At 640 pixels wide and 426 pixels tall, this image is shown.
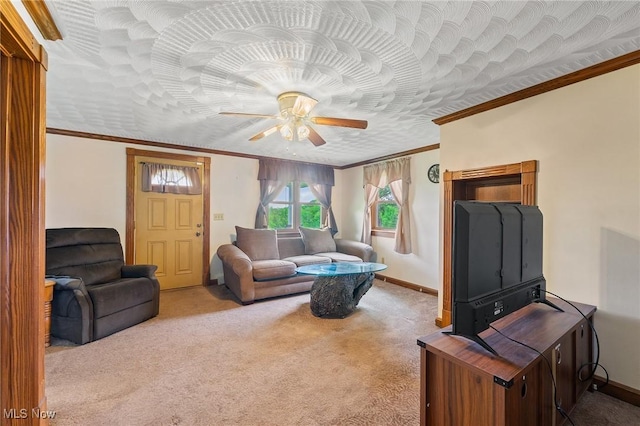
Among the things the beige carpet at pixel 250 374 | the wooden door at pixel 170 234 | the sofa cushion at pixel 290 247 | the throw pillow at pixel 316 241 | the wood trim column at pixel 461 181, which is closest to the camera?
the beige carpet at pixel 250 374

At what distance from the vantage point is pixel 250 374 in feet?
6.97

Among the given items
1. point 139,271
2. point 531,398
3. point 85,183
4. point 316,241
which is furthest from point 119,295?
point 531,398

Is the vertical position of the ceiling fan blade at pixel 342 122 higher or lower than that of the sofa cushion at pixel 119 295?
higher

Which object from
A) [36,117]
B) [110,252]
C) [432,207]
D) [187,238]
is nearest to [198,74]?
[36,117]

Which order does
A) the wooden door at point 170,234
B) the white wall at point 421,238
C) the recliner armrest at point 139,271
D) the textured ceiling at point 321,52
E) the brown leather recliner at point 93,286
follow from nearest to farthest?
the textured ceiling at point 321,52 < the brown leather recliner at point 93,286 < the recliner armrest at point 139,271 < the wooden door at point 170,234 < the white wall at point 421,238

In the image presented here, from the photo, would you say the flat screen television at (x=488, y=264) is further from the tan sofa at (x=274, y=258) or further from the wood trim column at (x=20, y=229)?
the tan sofa at (x=274, y=258)

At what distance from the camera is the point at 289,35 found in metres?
1.69

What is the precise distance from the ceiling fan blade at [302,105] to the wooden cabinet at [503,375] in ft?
6.38

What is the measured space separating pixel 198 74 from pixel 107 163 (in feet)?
8.96

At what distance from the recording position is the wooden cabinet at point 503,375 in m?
1.17

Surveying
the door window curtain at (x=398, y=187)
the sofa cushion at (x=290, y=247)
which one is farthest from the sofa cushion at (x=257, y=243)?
the door window curtain at (x=398, y=187)

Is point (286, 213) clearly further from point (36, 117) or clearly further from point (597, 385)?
point (597, 385)

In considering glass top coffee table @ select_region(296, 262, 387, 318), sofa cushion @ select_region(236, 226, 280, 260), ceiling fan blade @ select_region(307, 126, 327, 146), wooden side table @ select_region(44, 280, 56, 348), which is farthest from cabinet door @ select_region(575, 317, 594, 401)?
wooden side table @ select_region(44, 280, 56, 348)

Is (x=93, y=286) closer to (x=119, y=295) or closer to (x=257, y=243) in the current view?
(x=119, y=295)
